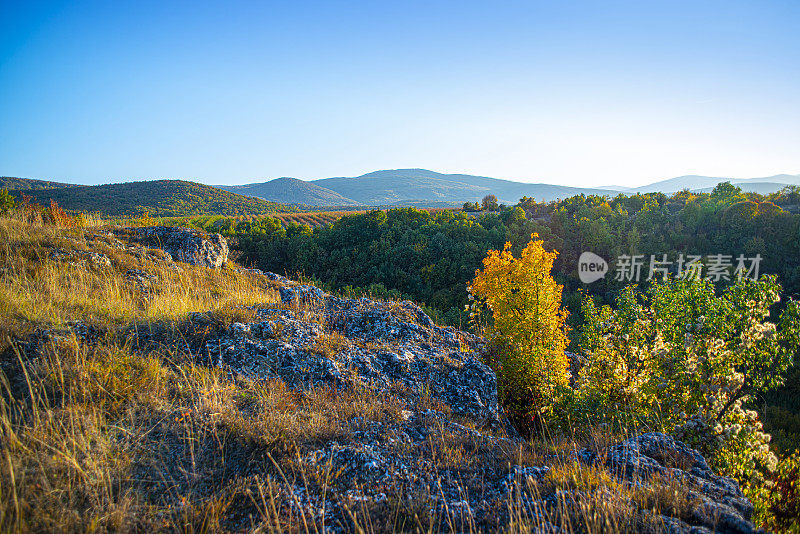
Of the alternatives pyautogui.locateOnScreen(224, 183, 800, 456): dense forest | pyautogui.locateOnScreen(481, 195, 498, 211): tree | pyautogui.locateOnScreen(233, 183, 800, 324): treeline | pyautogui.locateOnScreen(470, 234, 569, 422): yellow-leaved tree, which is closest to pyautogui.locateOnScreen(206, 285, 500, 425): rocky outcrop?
pyautogui.locateOnScreen(470, 234, 569, 422): yellow-leaved tree

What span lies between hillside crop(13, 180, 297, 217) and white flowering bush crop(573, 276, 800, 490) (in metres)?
67.5

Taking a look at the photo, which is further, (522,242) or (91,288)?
(522,242)

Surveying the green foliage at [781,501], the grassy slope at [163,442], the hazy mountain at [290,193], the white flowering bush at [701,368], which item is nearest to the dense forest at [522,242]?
the white flowering bush at [701,368]

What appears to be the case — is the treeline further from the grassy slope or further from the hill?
the hill

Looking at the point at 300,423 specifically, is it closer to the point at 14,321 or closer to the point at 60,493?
the point at 60,493

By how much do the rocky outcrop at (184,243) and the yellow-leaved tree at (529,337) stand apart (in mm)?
8652

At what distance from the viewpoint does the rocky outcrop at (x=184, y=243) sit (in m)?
10.4

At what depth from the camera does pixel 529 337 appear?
664cm

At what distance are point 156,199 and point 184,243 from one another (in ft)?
244

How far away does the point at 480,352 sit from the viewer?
24.2 feet

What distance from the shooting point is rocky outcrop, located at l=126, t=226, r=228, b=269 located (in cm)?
1037

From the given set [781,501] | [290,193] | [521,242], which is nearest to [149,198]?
[521,242]

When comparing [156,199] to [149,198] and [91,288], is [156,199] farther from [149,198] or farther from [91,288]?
[91,288]

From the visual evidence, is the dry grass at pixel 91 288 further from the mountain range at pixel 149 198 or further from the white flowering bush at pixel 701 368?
the mountain range at pixel 149 198
